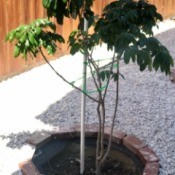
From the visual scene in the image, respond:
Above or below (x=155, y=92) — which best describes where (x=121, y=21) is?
above

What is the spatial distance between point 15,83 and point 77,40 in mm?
2926

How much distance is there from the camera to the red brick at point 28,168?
345 cm

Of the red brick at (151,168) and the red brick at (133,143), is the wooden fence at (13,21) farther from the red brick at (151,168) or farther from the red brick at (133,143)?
the red brick at (151,168)

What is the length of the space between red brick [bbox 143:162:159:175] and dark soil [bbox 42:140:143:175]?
17cm

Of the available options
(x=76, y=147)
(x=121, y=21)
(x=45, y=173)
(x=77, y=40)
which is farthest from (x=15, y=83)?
(x=121, y=21)

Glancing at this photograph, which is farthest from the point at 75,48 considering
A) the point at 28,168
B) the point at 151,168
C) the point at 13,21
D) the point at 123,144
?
the point at 13,21

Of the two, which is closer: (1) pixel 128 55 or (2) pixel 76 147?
(1) pixel 128 55

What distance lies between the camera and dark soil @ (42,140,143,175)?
3754 mm

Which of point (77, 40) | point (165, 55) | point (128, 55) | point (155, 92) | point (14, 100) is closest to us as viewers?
point (128, 55)

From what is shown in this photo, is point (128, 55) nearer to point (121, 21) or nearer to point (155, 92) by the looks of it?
point (121, 21)

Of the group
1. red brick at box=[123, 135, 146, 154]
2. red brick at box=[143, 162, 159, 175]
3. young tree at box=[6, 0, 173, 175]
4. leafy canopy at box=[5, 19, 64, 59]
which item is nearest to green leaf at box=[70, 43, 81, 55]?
young tree at box=[6, 0, 173, 175]

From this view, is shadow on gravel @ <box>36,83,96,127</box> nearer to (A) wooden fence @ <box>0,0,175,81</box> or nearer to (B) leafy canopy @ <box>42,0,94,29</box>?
(A) wooden fence @ <box>0,0,175,81</box>

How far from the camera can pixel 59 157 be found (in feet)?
13.2

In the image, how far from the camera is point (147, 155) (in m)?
3.79
